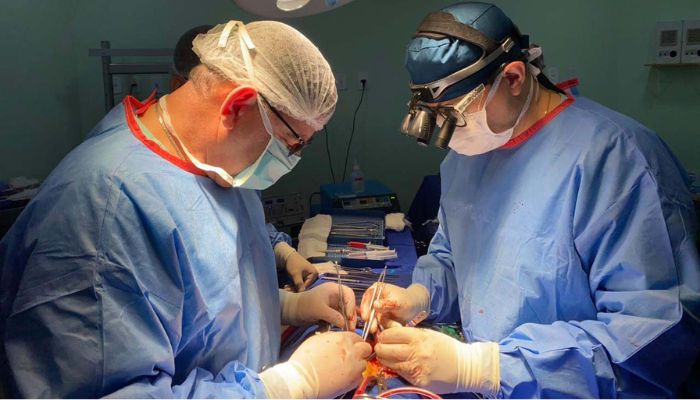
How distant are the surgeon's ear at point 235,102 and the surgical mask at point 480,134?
0.65m

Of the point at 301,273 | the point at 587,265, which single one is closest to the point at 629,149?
the point at 587,265

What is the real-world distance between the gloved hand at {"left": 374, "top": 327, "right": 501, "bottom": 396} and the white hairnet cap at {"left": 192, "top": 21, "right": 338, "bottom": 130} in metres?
0.61

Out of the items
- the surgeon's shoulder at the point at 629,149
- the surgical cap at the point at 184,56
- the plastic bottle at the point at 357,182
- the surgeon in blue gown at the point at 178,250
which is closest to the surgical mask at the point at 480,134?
the surgeon's shoulder at the point at 629,149

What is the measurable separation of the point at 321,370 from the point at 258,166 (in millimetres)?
493

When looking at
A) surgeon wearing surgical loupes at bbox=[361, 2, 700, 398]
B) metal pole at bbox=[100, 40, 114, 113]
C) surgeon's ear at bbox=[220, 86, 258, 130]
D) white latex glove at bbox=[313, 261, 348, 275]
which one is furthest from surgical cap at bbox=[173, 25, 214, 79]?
surgeon's ear at bbox=[220, 86, 258, 130]

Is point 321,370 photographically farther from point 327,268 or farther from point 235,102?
point 327,268

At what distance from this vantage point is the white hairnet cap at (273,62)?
1141 mm

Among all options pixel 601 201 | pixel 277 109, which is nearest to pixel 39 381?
pixel 277 109

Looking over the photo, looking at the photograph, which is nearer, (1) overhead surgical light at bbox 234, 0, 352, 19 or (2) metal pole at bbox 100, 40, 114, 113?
(1) overhead surgical light at bbox 234, 0, 352, 19

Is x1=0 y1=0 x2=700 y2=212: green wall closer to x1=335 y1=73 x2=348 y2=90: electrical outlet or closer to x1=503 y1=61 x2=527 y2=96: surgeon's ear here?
x1=335 y1=73 x2=348 y2=90: electrical outlet

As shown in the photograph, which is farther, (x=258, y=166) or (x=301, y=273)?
(x=301, y=273)

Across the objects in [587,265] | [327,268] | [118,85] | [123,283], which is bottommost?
[327,268]

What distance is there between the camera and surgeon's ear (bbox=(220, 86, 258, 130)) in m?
1.12

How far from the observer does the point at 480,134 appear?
1.54 m
